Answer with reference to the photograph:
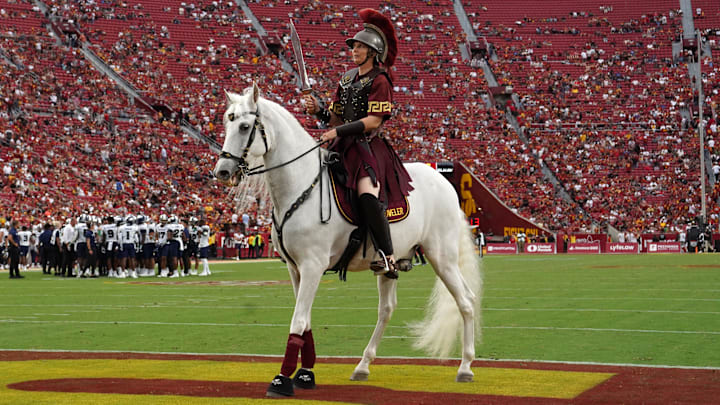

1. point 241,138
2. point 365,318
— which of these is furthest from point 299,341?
point 365,318

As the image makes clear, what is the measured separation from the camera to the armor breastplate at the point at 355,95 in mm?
8516

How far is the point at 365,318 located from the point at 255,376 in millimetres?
6199

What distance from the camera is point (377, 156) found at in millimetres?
8484

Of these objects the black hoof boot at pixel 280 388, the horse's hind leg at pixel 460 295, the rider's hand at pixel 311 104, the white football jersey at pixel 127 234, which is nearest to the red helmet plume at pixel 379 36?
Answer: the rider's hand at pixel 311 104

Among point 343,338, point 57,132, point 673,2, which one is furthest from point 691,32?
point 343,338

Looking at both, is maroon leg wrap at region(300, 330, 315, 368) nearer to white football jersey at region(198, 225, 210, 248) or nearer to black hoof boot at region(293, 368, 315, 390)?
black hoof boot at region(293, 368, 315, 390)

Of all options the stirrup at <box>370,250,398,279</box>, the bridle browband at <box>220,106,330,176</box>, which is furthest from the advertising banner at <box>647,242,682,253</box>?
Result: the bridle browband at <box>220,106,330,176</box>

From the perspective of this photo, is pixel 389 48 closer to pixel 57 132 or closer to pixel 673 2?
pixel 57 132

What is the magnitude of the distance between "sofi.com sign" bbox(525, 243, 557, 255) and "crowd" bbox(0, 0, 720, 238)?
178 cm

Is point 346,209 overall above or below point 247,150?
below

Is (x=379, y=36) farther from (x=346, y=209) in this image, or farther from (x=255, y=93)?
(x=346, y=209)

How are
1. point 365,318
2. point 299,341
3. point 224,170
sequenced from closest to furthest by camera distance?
point 224,170 < point 299,341 < point 365,318

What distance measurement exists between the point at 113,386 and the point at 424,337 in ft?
10.9

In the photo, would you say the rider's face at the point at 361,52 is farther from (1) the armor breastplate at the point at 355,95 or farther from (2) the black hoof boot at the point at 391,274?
(2) the black hoof boot at the point at 391,274
